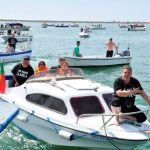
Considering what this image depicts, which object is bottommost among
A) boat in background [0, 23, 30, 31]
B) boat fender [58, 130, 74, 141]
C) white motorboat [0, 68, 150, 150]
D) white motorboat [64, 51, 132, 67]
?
boat in background [0, 23, 30, 31]

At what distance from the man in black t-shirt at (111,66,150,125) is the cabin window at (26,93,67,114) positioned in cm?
126

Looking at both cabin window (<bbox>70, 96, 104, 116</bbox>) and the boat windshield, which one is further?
the boat windshield

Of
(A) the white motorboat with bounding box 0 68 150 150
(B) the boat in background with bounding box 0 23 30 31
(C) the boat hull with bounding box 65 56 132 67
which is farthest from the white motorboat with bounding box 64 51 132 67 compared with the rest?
(B) the boat in background with bounding box 0 23 30 31

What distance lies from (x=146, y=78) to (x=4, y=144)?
13237 millimetres

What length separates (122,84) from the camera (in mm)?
8672

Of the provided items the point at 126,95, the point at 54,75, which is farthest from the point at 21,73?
the point at 126,95

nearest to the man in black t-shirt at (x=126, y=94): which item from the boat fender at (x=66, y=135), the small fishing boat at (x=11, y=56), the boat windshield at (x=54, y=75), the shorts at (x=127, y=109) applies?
the shorts at (x=127, y=109)

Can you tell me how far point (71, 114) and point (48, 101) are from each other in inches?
34.6

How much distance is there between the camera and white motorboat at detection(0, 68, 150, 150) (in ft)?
28.4

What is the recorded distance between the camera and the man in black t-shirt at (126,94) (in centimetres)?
858

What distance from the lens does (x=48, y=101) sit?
32.1ft

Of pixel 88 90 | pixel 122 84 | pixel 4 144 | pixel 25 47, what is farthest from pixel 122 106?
Result: pixel 25 47

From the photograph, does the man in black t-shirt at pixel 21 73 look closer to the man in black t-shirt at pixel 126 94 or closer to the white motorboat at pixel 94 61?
the man in black t-shirt at pixel 126 94

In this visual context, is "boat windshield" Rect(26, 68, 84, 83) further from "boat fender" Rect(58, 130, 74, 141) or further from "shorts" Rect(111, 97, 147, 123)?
"shorts" Rect(111, 97, 147, 123)
